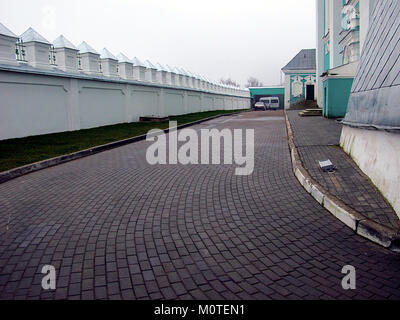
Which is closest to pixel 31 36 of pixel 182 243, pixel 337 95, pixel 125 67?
pixel 125 67

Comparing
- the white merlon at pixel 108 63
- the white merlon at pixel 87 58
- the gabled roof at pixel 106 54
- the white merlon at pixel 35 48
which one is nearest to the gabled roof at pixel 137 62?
the white merlon at pixel 108 63

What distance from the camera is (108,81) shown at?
728 inches

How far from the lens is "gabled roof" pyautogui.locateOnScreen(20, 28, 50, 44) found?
13.9 metres

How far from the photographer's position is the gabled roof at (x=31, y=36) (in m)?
13.9

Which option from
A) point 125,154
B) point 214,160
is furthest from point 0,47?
point 214,160

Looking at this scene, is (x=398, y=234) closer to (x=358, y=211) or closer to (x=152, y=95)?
(x=358, y=211)

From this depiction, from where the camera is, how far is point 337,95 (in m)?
18.1

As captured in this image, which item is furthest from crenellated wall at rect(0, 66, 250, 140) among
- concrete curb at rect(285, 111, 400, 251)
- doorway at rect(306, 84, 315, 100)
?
doorway at rect(306, 84, 315, 100)

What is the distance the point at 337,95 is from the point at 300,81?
93.8 feet

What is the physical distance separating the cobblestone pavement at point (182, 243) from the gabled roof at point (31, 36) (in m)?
9.18

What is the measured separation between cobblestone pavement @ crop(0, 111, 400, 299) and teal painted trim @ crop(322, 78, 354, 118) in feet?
41.3

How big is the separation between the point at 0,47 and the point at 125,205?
9913 mm

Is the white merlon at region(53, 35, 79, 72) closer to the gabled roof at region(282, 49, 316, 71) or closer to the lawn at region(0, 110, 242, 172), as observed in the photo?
the lawn at region(0, 110, 242, 172)

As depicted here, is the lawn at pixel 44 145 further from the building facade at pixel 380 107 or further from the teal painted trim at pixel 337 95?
the teal painted trim at pixel 337 95
